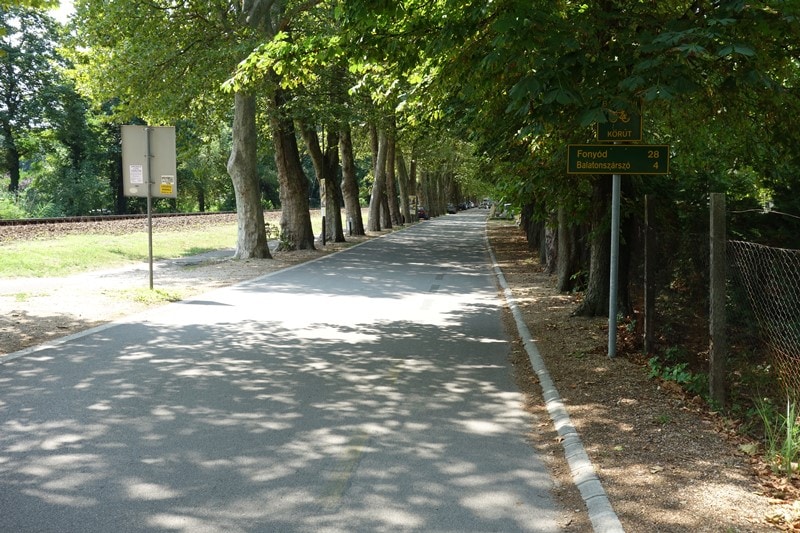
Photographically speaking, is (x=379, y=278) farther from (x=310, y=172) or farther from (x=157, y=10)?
(x=310, y=172)

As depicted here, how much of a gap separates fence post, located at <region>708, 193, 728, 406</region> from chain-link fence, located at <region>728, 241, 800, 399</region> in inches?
67.3

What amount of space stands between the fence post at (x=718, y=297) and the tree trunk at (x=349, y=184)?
27.8 m

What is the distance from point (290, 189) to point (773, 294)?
19.0 metres

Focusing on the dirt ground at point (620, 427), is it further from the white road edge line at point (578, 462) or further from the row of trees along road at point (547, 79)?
the row of trees along road at point (547, 79)

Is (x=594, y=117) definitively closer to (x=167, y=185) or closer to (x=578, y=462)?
(x=578, y=462)

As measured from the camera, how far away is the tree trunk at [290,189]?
83.7 ft

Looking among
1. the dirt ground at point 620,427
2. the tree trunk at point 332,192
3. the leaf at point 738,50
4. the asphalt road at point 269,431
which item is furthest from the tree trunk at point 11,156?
the leaf at point 738,50

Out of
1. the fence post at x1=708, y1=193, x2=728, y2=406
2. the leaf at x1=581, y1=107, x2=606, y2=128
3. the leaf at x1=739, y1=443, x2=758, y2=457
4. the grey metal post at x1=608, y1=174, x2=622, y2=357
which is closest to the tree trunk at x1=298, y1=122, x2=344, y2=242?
the grey metal post at x1=608, y1=174, x2=622, y2=357

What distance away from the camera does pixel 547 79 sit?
693cm

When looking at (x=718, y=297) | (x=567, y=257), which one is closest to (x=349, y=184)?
(x=567, y=257)

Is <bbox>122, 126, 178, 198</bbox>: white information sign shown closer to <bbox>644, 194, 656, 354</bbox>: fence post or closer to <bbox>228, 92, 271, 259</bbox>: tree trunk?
<bbox>228, 92, 271, 259</bbox>: tree trunk

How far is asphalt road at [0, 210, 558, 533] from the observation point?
4.44 m

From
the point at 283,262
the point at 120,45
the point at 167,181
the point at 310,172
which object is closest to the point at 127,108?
the point at 120,45

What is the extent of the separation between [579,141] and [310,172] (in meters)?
92.0
